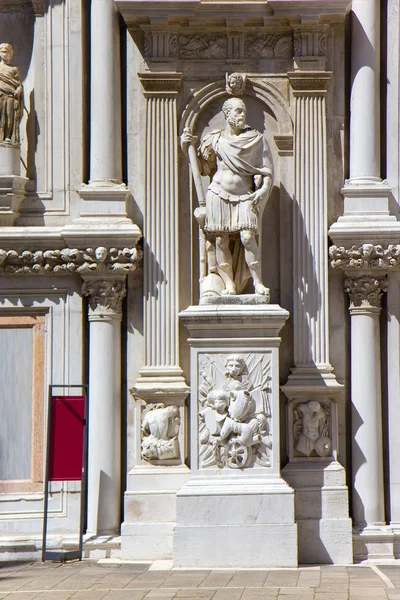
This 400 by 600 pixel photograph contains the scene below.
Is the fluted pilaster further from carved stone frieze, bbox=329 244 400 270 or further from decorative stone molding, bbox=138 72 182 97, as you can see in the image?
carved stone frieze, bbox=329 244 400 270

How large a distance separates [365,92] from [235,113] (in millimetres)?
1582

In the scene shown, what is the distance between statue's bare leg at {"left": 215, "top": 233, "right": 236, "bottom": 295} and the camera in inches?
531

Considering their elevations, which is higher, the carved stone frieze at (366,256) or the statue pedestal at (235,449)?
the carved stone frieze at (366,256)

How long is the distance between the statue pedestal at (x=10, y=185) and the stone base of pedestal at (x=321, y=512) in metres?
4.23

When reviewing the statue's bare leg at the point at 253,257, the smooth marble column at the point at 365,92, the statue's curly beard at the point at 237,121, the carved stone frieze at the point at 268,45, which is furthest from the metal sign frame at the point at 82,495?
the carved stone frieze at the point at 268,45

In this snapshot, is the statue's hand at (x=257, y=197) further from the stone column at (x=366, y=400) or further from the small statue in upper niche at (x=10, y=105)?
the small statue in upper niche at (x=10, y=105)

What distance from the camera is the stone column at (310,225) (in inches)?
543

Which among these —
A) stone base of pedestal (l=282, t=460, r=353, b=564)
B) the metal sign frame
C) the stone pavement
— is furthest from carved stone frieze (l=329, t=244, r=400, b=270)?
the stone pavement

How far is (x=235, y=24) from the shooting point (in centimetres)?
1398

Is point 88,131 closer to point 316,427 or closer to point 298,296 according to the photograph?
point 298,296

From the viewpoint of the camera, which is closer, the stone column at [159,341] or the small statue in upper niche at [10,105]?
the stone column at [159,341]

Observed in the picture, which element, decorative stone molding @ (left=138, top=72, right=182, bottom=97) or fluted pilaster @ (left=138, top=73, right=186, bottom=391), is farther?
decorative stone molding @ (left=138, top=72, right=182, bottom=97)

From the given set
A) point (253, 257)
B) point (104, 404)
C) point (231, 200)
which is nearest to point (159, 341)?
point (104, 404)

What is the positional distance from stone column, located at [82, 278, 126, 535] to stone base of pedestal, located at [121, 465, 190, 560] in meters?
0.31
